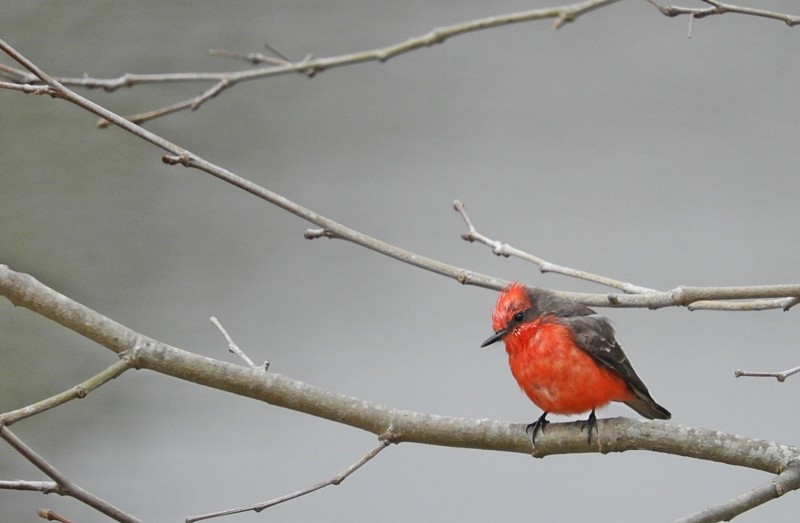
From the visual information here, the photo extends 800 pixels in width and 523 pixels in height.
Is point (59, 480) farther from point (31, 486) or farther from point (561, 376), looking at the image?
point (561, 376)

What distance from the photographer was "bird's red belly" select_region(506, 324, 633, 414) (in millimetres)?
2801

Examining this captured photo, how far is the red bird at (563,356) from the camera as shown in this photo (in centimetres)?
282

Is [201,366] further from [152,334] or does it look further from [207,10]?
[207,10]

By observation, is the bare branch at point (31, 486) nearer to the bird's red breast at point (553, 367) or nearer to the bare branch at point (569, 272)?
the bare branch at point (569, 272)

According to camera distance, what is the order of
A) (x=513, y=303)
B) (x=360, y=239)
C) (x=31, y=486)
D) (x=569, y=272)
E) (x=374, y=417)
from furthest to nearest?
(x=513, y=303)
(x=569, y=272)
(x=360, y=239)
(x=374, y=417)
(x=31, y=486)

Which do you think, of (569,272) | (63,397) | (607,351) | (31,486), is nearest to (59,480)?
(31,486)

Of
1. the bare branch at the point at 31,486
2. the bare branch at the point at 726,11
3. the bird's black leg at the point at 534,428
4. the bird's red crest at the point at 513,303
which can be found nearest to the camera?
the bare branch at the point at 31,486

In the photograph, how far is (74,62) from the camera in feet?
16.0

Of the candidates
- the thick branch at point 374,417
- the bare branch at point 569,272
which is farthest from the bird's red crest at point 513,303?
the thick branch at point 374,417

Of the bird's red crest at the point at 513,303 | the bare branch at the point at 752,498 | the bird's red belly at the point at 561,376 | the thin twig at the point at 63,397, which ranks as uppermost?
the bird's red crest at the point at 513,303

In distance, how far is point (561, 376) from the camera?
2836mm

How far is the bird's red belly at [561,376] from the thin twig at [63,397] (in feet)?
4.08

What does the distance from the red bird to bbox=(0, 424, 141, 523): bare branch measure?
133 centimetres

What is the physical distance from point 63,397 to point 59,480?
15 cm
